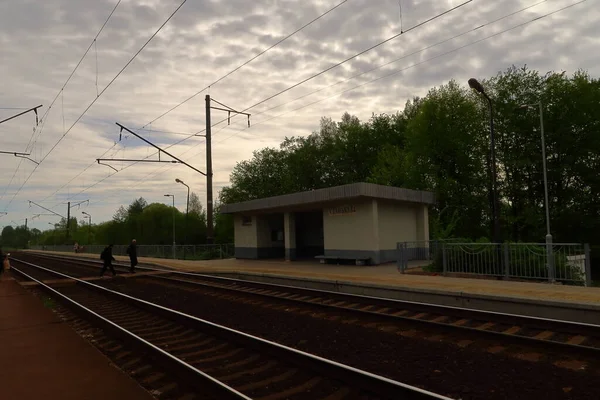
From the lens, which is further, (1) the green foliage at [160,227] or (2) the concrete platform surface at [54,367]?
(1) the green foliage at [160,227]

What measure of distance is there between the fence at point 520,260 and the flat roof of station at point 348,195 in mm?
5211

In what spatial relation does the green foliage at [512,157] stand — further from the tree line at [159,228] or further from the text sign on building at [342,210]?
the tree line at [159,228]

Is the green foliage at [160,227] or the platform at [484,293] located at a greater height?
the green foliage at [160,227]

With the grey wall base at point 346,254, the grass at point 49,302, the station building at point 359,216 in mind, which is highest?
the station building at point 359,216

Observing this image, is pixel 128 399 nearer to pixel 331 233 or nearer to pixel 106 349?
pixel 106 349

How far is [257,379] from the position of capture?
6.21m

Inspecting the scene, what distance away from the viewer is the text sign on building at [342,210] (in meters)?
24.1

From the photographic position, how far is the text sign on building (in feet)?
79.2

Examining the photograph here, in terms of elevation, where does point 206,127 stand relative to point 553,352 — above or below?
above

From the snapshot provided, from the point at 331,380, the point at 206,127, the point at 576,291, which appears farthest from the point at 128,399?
the point at 206,127

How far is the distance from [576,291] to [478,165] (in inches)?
1368

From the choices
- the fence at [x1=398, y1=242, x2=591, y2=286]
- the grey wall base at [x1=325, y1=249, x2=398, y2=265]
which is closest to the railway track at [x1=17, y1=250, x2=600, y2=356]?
the fence at [x1=398, y1=242, x2=591, y2=286]

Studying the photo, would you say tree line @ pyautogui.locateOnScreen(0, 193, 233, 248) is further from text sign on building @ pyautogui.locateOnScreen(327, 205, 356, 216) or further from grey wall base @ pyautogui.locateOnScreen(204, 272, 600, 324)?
grey wall base @ pyautogui.locateOnScreen(204, 272, 600, 324)

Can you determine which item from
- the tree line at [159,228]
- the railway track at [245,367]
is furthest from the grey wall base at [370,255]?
the tree line at [159,228]
